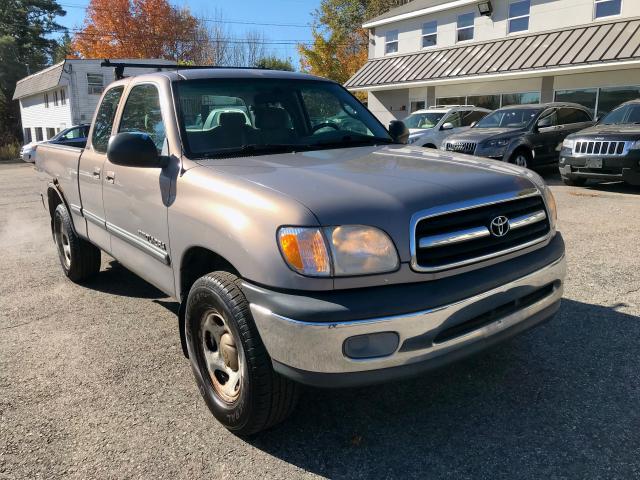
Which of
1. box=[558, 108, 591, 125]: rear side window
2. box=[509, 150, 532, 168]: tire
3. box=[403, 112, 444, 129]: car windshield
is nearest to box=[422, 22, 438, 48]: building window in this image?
box=[403, 112, 444, 129]: car windshield

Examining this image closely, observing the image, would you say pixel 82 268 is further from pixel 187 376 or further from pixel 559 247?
pixel 559 247

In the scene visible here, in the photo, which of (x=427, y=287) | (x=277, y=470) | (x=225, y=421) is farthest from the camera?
(x=225, y=421)

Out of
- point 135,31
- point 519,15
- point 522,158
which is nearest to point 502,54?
point 519,15

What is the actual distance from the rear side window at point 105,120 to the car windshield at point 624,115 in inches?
395

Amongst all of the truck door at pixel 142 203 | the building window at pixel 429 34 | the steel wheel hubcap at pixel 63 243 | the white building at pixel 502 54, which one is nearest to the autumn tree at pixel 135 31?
the white building at pixel 502 54

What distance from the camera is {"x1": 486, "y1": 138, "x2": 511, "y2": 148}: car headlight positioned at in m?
11.4

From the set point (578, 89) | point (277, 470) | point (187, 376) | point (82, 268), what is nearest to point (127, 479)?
point (277, 470)

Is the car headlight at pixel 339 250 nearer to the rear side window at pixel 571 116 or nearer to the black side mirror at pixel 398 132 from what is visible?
the black side mirror at pixel 398 132

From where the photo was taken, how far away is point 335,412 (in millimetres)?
2953

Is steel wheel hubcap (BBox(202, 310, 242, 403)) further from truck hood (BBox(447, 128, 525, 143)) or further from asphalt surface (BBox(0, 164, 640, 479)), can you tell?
truck hood (BBox(447, 128, 525, 143))

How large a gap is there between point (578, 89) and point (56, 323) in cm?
1812

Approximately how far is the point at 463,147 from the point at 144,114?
906 centimetres

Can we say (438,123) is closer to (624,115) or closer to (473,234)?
(624,115)

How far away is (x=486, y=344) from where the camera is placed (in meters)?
2.55
